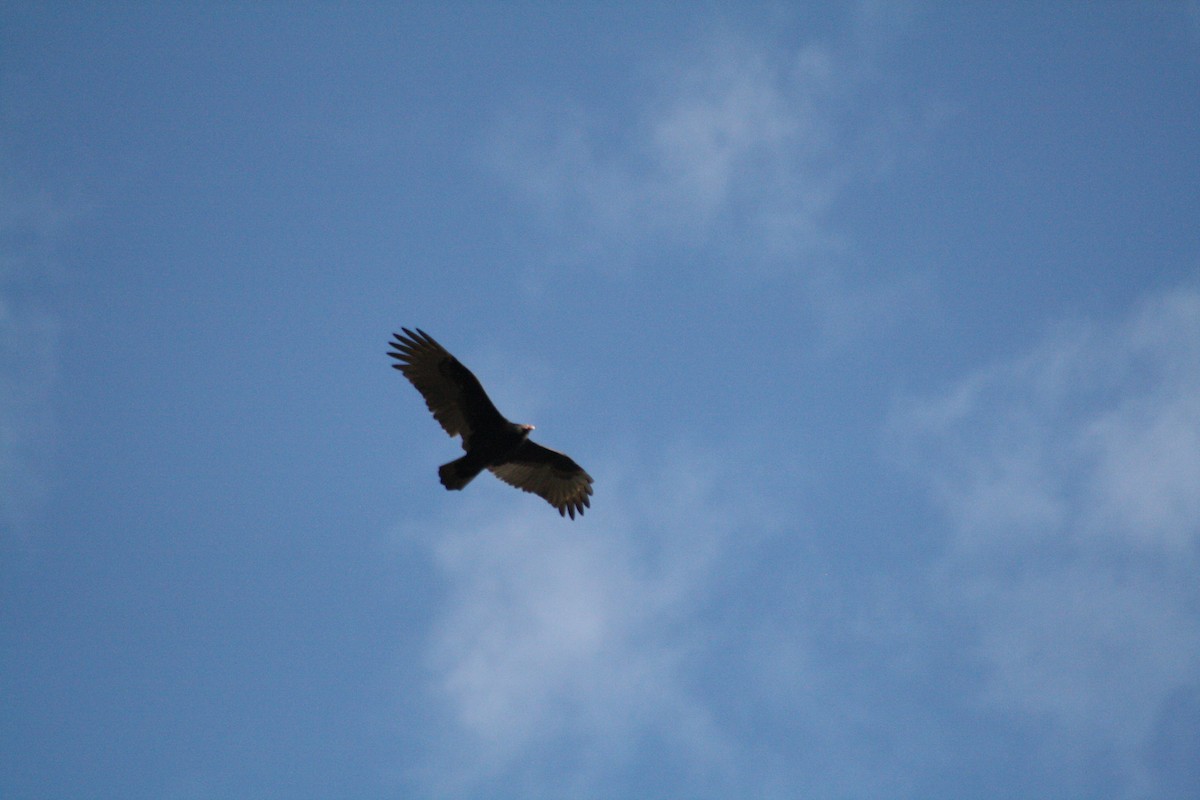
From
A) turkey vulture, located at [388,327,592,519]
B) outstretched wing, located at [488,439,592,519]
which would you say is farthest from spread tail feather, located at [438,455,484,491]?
outstretched wing, located at [488,439,592,519]

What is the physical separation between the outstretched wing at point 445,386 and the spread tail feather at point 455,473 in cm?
50

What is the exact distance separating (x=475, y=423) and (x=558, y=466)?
2.09 m

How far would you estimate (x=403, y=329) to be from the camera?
18.2m

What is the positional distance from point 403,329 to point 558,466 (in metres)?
3.92

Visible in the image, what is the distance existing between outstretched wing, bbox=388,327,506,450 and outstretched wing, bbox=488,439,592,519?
1287 mm

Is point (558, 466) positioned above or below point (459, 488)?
above

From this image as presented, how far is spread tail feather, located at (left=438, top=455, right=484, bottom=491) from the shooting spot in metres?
17.9

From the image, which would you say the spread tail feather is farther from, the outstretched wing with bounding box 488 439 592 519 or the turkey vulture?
the outstretched wing with bounding box 488 439 592 519

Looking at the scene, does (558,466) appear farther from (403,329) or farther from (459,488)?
(403,329)

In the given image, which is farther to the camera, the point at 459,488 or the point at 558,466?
the point at 558,466

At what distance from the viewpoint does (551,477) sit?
774 inches

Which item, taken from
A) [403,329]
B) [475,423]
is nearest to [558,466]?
[475,423]

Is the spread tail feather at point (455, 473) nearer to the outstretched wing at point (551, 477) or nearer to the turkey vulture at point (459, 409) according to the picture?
the turkey vulture at point (459, 409)

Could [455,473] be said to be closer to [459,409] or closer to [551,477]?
[459,409]
